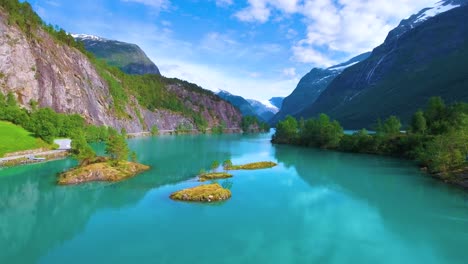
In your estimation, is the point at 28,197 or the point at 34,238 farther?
the point at 28,197

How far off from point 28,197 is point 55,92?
9629cm

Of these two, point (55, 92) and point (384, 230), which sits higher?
point (55, 92)

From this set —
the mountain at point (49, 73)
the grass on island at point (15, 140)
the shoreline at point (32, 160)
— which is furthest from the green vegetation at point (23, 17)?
the shoreline at point (32, 160)

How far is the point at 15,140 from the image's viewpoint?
3004 inches

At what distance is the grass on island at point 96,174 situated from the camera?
50.6 metres

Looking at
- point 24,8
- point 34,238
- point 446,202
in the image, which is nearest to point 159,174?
point 34,238

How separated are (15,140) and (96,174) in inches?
1462

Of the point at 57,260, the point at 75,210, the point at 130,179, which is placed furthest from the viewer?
the point at 130,179

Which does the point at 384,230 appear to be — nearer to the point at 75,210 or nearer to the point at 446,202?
the point at 446,202

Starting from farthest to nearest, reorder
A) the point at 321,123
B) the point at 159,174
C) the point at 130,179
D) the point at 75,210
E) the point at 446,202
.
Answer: the point at 321,123, the point at 159,174, the point at 130,179, the point at 446,202, the point at 75,210

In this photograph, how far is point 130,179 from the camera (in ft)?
176

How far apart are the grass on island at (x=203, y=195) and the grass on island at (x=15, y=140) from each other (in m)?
48.2

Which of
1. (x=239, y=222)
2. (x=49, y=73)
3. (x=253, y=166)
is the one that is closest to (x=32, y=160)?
(x=253, y=166)

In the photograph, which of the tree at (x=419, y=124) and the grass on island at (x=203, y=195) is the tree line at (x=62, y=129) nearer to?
the grass on island at (x=203, y=195)
